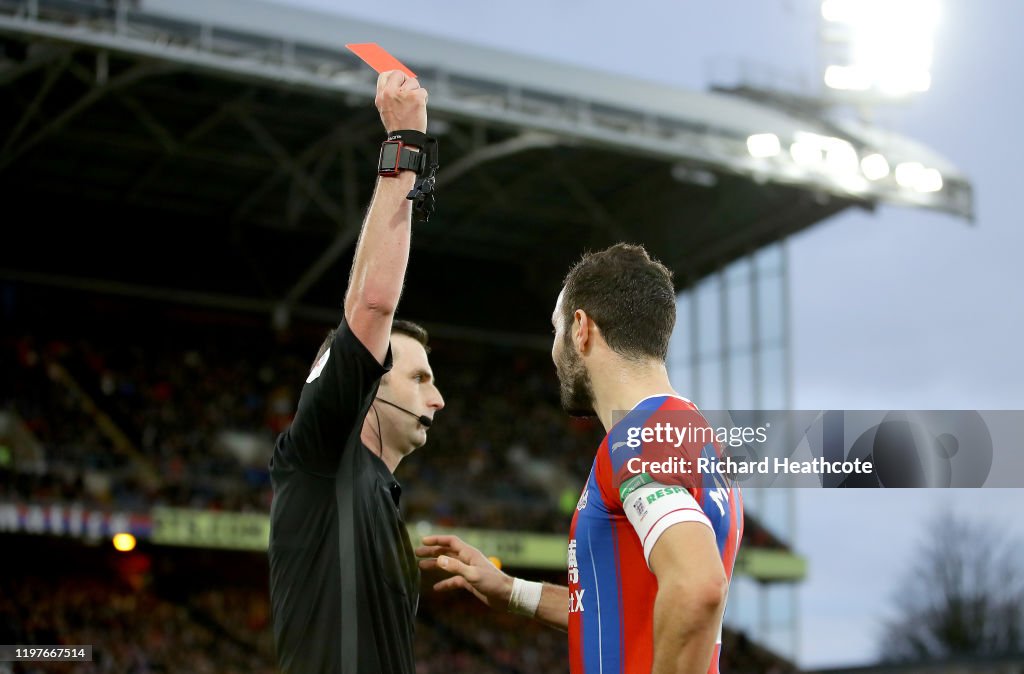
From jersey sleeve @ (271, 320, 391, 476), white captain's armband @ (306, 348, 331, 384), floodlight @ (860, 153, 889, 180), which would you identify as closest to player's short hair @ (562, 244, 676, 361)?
jersey sleeve @ (271, 320, 391, 476)

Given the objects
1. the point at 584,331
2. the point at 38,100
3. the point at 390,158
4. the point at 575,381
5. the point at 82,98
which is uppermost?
the point at 82,98

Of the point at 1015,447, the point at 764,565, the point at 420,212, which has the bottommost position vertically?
the point at 1015,447

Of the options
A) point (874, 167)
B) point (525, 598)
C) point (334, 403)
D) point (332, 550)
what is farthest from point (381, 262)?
point (874, 167)

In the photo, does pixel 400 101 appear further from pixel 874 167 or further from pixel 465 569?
pixel 874 167

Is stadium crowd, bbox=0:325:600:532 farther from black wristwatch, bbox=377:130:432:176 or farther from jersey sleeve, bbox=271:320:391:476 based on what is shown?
black wristwatch, bbox=377:130:432:176

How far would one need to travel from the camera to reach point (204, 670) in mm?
22688

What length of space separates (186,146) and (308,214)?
496 cm

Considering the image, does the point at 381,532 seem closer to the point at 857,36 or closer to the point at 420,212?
the point at 420,212

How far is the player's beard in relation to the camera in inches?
133

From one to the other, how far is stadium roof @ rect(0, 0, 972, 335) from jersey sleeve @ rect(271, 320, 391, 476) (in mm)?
17095

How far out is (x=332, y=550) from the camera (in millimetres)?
3422

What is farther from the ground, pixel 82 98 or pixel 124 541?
pixel 82 98

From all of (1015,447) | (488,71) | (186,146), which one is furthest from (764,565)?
(1015,447)

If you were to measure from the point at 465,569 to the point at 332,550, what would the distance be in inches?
19.9
